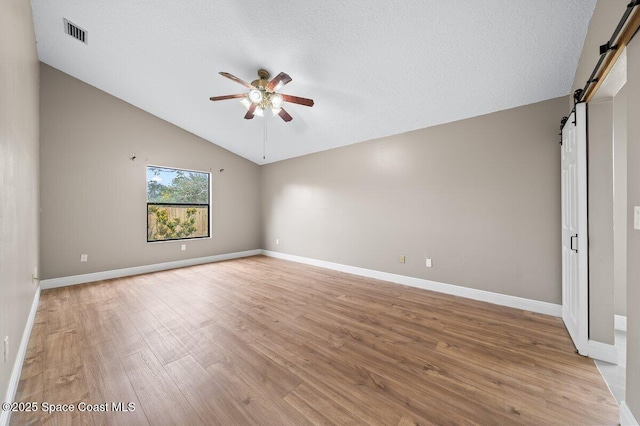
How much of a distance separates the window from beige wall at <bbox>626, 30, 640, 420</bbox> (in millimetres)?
5900

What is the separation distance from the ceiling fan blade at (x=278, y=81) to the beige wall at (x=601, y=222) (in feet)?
8.64

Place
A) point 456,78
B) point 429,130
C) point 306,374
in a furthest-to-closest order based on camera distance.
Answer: point 429,130 → point 456,78 → point 306,374

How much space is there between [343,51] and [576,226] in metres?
2.67

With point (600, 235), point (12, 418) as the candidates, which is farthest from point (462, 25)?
point (12, 418)

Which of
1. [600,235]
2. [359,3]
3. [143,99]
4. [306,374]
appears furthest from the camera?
[143,99]

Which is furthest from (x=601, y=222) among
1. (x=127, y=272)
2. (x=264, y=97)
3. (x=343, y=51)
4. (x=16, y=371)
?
(x=127, y=272)

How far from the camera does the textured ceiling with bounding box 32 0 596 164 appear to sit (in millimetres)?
2004

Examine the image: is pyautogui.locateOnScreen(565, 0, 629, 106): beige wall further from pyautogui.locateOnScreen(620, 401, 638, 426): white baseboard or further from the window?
the window

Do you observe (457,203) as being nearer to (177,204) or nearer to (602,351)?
(602,351)

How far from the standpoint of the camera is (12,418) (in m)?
1.34

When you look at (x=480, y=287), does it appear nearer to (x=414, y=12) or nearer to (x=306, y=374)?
(x=306, y=374)

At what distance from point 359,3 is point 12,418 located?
364 cm

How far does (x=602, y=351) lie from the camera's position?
73.2 inches

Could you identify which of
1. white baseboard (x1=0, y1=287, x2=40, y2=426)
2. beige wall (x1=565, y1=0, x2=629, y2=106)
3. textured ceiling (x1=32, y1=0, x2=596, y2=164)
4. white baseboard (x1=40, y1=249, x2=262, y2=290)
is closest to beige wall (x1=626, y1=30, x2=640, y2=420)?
beige wall (x1=565, y1=0, x2=629, y2=106)
